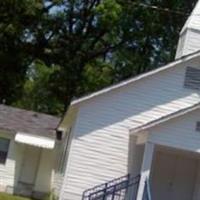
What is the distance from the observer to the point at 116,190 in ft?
69.6

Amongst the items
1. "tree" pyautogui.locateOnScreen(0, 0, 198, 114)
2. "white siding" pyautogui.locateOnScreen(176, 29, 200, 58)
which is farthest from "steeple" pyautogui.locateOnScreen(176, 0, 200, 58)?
"tree" pyautogui.locateOnScreen(0, 0, 198, 114)

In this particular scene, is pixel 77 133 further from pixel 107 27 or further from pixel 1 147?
pixel 107 27


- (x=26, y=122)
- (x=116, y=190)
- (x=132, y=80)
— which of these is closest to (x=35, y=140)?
(x=26, y=122)

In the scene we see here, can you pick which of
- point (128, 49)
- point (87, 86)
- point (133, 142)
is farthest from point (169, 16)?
point (133, 142)

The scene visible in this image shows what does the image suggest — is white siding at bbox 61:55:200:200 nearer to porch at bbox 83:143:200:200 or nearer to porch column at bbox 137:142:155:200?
porch at bbox 83:143:200:200

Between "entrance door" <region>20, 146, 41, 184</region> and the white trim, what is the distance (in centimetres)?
120

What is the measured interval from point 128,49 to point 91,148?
24.4m

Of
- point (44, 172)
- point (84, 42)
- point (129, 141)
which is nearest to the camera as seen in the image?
point (129, 141)

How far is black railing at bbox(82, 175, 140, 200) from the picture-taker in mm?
21141

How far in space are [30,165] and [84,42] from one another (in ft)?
54.3

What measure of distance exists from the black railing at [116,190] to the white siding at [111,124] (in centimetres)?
27

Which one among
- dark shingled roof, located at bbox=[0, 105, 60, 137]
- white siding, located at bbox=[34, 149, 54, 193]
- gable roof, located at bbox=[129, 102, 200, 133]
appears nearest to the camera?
gable roof, located at bbox=[129, 102, 200, 133]

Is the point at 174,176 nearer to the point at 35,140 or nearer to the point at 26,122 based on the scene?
the point at 35,140

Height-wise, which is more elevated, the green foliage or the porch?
the green foliage
